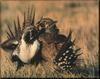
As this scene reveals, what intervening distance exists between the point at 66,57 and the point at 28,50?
421mm

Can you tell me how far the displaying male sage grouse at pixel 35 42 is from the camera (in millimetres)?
5375

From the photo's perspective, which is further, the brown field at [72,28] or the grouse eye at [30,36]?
the brown field at [72,28]

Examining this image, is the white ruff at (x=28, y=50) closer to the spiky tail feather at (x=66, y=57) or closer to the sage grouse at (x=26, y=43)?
the sage grouse at (x=26, y=43)

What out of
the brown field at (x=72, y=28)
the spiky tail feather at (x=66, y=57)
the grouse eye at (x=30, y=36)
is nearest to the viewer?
the grouse eye at (x=30, y=36)

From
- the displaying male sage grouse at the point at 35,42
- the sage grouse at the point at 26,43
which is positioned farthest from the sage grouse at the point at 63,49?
the sage grouse at the point at 26,43

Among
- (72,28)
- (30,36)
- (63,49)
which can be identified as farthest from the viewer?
(72,28)

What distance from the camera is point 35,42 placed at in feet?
17.7

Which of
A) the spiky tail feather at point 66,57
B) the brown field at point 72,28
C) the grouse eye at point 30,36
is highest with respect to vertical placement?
the grouse eye at point 30,36

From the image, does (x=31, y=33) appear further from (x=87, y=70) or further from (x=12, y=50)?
(x=87, y=70)

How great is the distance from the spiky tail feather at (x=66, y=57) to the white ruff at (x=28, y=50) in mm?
263

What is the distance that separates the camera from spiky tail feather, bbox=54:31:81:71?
18.0ft

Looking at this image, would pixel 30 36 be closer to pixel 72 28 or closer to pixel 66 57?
pixel 66 57

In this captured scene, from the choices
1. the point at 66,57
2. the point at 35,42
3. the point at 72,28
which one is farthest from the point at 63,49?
the point at 72,28

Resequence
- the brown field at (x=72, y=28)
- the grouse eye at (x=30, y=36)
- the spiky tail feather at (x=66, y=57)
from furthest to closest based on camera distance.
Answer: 1. the brown field at (x=72, y=28)
2. the spiky tail feather at (x=66, y=57)
3. the grouse eye at (x=30, y=36)
